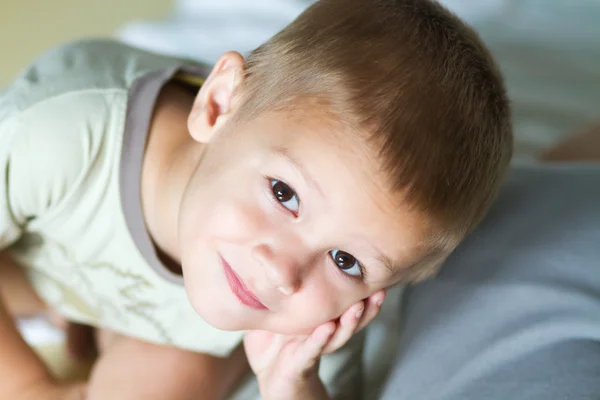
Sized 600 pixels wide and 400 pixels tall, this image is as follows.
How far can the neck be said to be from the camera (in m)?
0.75

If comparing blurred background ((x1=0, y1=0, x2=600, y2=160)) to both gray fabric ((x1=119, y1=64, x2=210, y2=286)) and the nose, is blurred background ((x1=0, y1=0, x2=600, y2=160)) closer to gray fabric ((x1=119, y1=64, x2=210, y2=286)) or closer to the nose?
gray fabric ((x1=119, y1=64, x2=210, y2=286))

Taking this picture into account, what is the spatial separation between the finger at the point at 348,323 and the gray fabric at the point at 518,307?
0.29ft

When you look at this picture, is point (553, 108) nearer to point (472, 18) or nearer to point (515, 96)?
point (515, 96)

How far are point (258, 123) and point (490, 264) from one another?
34 cm

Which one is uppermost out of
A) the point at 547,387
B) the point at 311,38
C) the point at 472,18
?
the point at 311,38

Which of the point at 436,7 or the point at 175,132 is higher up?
the point at 436,7

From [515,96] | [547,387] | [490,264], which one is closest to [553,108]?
[515,96]

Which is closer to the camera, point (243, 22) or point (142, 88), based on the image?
point (142, 88)

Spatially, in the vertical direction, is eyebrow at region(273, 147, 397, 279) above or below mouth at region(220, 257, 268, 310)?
above

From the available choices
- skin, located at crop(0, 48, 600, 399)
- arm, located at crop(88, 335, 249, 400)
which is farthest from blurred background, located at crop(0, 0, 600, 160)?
arm, located at crop(88, 335, 249, 400)

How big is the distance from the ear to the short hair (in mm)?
19

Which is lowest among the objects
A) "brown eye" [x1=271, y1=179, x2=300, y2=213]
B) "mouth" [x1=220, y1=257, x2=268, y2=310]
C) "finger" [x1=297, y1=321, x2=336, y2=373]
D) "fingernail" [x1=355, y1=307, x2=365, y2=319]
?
"finger" [x1=297, y1=321, x2=336, y2=373]

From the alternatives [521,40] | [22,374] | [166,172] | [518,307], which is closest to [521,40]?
[521,40]

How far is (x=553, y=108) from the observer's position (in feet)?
3.68
